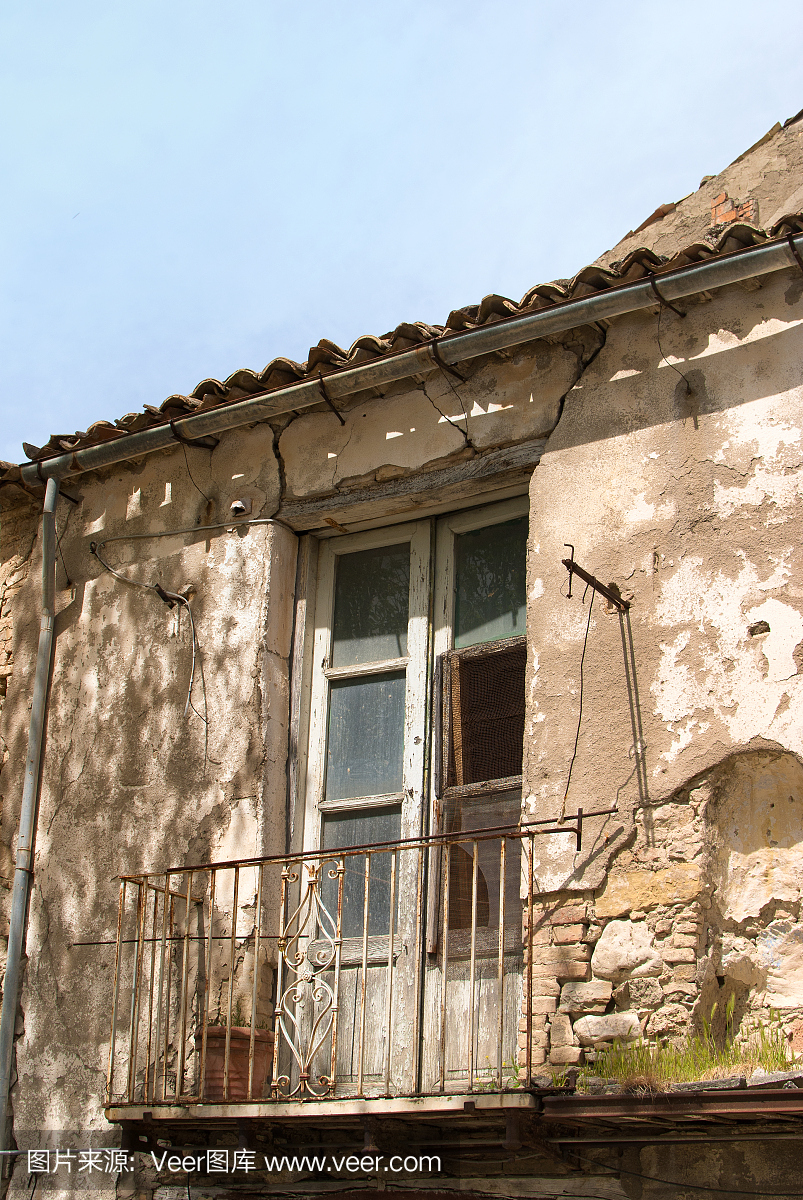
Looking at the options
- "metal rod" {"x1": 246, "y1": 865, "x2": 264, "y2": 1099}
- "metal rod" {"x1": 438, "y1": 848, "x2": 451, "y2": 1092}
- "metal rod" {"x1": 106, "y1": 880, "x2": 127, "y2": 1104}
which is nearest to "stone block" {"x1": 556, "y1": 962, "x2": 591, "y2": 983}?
"metal rod" {"x1": 438, "y1": 848, "x2": 451, "y2": 1092}

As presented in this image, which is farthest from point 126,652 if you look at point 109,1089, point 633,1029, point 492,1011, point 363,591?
point 633,1029

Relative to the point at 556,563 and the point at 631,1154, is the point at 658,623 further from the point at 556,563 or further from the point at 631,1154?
the point at 631,1154

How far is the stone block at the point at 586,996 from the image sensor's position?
14.5 ft

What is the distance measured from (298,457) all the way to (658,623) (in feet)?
6.61

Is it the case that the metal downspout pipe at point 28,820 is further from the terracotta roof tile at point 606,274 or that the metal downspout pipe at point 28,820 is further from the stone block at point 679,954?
the stone block at point 679,954

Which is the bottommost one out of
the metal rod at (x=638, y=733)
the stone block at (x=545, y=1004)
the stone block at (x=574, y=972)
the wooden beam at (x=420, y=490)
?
the stone block at (x=545, y=1004)

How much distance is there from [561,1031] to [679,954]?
0.49 metres

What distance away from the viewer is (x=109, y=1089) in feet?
16.1

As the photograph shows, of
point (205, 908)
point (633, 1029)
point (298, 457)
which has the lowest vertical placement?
point (633, 1029)

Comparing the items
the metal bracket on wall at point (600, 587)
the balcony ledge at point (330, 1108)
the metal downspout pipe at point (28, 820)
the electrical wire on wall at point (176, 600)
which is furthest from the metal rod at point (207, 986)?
the metal bracket on wall at point (600, 587)

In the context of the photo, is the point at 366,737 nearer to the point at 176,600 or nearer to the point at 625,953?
the point at 176,600

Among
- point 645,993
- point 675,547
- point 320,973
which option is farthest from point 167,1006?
point 675,547

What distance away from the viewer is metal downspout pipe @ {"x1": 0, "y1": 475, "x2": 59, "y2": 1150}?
18.3 ft

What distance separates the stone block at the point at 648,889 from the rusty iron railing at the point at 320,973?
0.91 ft
